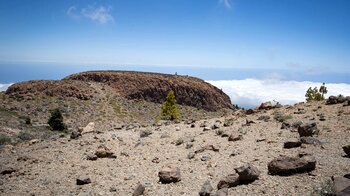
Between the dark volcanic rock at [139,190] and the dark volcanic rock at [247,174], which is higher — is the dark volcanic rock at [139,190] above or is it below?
below

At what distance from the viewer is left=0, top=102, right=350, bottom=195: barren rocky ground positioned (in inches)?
400

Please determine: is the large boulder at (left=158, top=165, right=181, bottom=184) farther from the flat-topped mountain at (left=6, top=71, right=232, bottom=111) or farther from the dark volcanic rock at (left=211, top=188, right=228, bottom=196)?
the flat-topped mountain at (left=6, top=71, right=232, bottom=111)

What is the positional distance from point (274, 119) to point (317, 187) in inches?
495

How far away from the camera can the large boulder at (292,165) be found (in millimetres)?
9875

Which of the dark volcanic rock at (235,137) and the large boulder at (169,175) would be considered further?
the dark volcanic rock at (235,137)

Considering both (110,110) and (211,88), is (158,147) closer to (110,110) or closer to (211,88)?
(110,110)

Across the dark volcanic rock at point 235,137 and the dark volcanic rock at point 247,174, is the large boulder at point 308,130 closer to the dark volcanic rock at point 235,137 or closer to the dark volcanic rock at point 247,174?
the dark volcanic rock at point 235,137

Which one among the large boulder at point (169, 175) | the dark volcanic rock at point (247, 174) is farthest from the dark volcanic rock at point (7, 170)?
the dark volcanic rock at point (247, 174)

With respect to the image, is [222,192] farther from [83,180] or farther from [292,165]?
[83,180]

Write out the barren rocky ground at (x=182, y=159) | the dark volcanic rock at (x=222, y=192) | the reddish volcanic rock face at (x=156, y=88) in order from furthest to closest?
Result: the reddish volcanic rock face at (x=156, y=88)
the barren rocky ground at (x=182, y=159)
the dark volcanic rock at (x=222, y=192)

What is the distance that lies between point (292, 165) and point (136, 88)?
2968 inches

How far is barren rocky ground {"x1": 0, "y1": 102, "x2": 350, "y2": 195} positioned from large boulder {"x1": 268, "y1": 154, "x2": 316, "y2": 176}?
0.66ft

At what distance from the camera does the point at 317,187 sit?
8672 mm

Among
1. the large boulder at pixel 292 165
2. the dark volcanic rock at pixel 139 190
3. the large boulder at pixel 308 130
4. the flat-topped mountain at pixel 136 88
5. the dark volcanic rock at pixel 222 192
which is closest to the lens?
the dark volcanic rock at pixel 222 192
